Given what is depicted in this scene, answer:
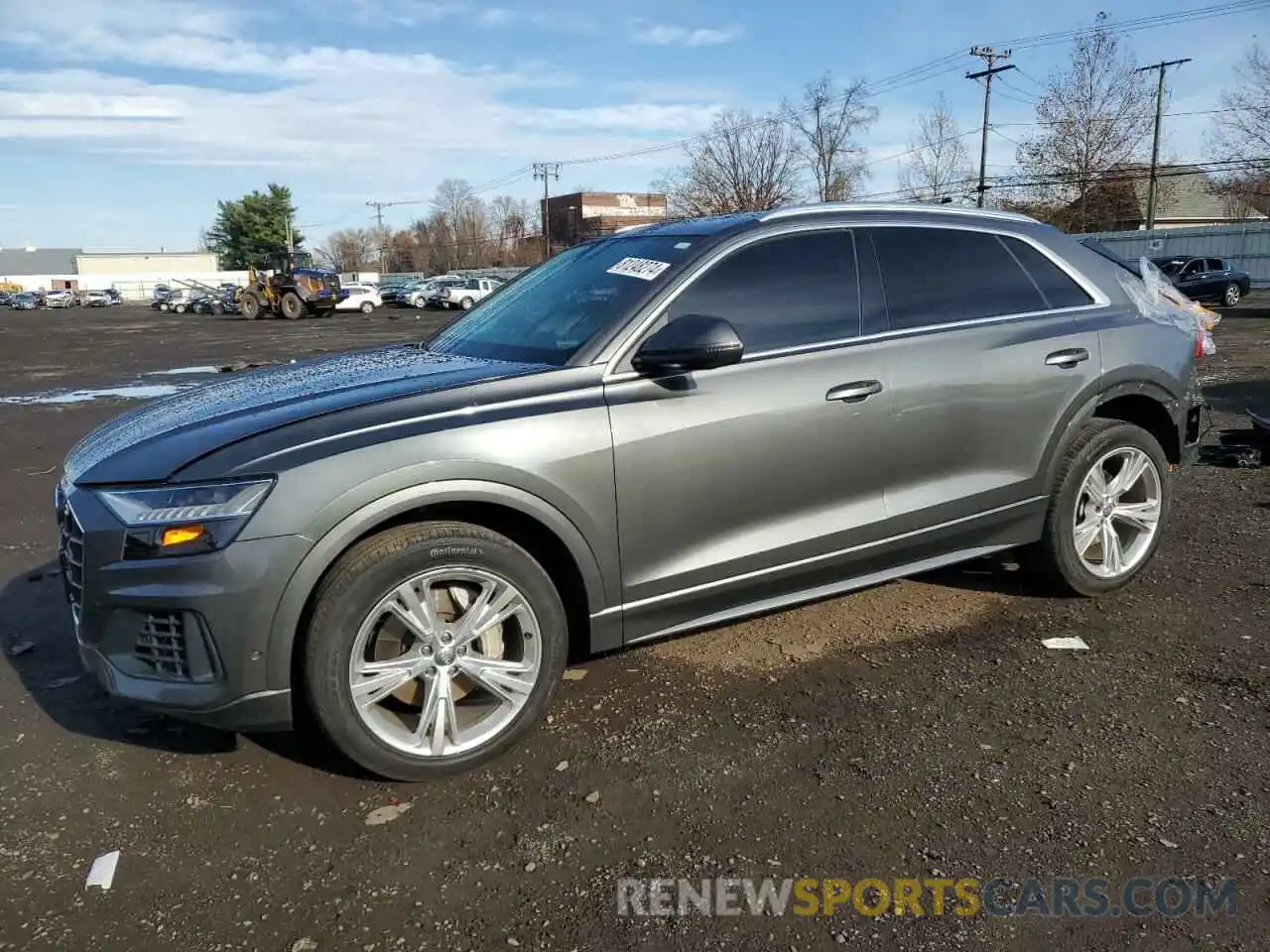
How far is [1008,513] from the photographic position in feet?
13.5

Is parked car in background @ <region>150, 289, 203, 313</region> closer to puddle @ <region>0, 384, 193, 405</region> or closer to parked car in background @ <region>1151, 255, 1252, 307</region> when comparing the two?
puddle @ <region>0, 384, 193, 405</region>

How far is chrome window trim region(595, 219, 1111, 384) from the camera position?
328 cm

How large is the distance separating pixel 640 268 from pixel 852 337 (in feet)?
2.90

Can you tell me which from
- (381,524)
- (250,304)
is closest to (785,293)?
(381,524)

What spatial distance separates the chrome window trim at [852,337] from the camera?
328 cm

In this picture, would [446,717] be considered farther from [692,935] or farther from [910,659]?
[910,659]

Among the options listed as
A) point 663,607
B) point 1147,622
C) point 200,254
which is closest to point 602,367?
point 663,607

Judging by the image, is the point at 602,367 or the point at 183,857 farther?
the point at 602,367

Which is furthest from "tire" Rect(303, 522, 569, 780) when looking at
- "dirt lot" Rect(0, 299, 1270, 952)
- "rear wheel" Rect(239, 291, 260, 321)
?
"rear wheel" Rect(239, 291, 260, 321)

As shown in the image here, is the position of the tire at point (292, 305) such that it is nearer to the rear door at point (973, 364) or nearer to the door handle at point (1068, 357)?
the rear door at point (973, 364)

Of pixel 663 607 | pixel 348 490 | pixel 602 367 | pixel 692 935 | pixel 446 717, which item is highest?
pixel 602 367

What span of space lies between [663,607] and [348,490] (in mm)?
1193

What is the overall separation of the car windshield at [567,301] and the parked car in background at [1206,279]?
31.0 meters

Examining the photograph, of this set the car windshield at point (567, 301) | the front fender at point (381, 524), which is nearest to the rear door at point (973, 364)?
the car windshield at point (567, 301)
